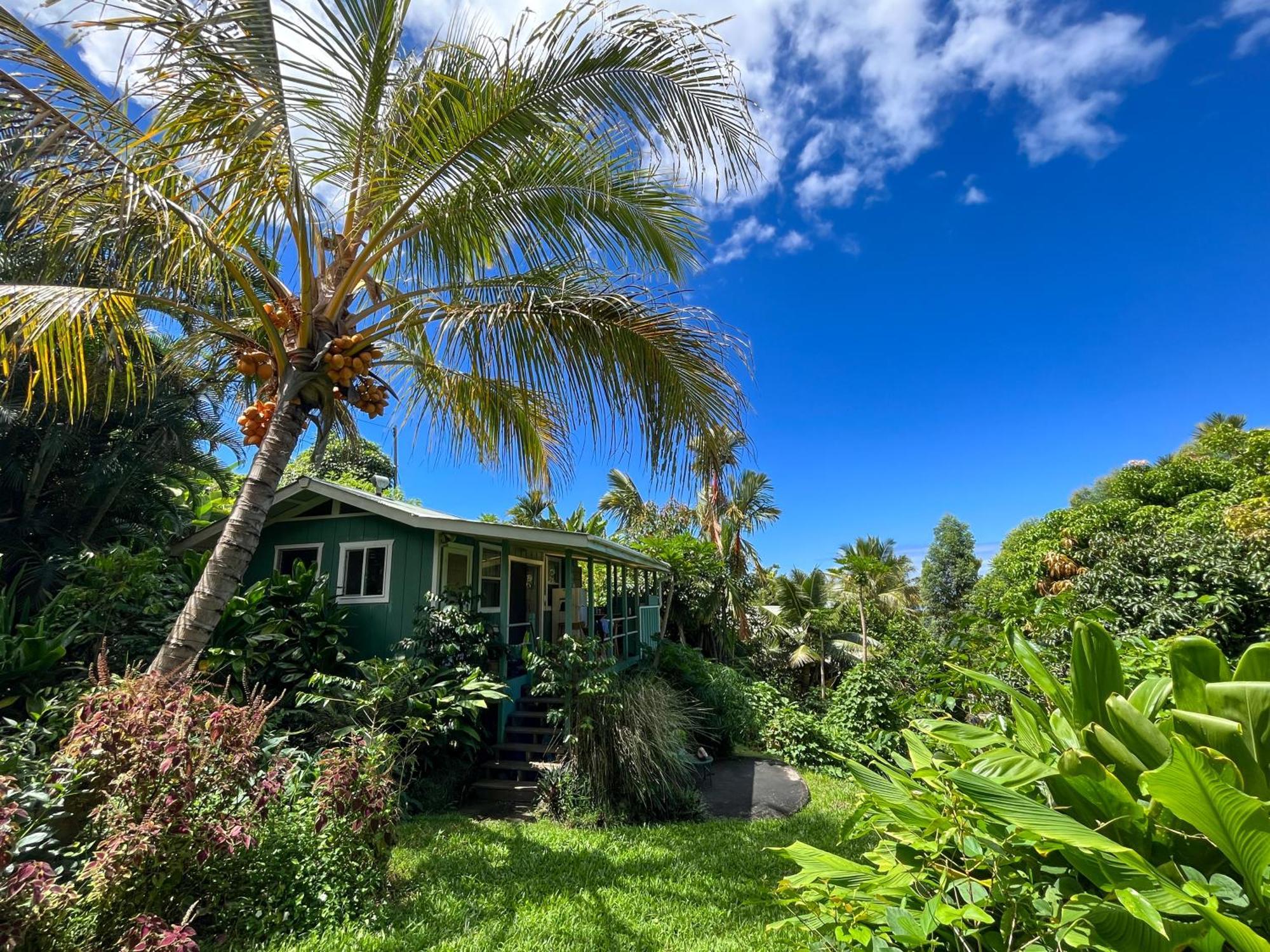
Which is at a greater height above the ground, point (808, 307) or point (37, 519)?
point (808, 307)

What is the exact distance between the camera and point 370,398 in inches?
184

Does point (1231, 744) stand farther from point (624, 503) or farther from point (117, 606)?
point (624, 503)

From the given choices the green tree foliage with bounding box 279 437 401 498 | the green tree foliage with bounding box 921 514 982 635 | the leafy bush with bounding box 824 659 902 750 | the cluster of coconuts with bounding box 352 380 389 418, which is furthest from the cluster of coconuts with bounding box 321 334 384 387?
A: the green tree foliage with bounding box 921 514 982 635

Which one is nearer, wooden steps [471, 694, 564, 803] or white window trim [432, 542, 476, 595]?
wooden steps [471, 694, 564, 803]

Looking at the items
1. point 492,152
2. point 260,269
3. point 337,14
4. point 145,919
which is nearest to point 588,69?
point 492,152

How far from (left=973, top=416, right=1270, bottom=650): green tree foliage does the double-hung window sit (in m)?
7.97

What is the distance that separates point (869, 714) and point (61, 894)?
10925mm

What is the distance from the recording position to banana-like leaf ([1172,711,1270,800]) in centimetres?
113


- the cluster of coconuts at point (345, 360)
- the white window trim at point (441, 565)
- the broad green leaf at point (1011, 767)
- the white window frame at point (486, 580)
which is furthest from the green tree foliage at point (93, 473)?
the broad green leaf at point (1011, 767)

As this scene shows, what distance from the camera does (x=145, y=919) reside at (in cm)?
262

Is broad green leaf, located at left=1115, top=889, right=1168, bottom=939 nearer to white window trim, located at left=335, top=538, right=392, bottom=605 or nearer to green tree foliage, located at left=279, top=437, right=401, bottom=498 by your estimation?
white window trim, located at left=335, top=538, right=392, bottom=605

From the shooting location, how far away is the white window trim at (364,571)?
8766 mm

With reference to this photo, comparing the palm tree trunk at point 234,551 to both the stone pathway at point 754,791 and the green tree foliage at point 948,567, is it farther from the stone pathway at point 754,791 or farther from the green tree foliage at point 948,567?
the green tree foliage at point 948,567

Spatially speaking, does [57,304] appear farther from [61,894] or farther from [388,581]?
[388,581]
